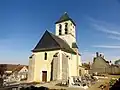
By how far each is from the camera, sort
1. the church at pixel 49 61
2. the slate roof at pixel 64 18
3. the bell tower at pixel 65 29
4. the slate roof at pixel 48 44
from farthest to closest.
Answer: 1. the slate roof at pixel 64 18
2. the bell tower at pixel 65 29
3. the slate roof at pixel 48 44
4. the church at pixel 49 61

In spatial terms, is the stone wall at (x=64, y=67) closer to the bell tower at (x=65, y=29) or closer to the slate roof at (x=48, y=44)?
the slate roof at (x=48, y=44)

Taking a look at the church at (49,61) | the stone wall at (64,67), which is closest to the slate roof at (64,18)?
the church at (49,61)

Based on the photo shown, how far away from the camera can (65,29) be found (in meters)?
33.6

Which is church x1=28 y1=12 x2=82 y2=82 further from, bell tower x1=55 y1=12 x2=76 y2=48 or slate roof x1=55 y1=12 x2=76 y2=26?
slate roof x1=55 y1=12 x2=76 y2=26

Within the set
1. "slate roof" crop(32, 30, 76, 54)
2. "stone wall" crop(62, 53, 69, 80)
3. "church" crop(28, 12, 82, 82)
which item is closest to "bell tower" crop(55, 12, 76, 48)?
"church" crop(28, 12, 82, 82)

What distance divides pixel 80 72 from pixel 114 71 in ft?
56.6

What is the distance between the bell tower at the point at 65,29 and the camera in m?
33.1

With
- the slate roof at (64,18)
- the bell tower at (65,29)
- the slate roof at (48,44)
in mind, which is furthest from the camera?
the slate roof at (64,18)

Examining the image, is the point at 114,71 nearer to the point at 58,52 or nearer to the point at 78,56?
the point at 78,56

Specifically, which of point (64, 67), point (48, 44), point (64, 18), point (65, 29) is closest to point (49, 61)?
point (64, 67)

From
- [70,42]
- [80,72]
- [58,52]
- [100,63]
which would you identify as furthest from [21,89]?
[100,63]

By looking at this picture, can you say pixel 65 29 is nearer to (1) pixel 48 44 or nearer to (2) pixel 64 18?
(2) pixel 64 18

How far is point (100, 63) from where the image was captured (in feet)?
161

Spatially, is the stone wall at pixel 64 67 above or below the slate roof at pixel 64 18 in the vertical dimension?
below
